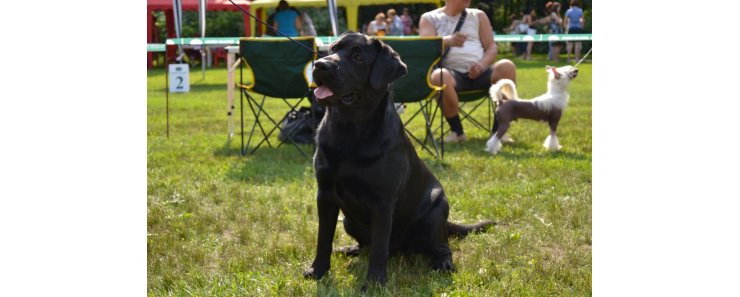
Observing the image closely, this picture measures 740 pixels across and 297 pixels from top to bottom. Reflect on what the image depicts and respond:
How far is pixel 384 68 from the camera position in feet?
9.84

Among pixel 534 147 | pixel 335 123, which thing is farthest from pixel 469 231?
pixel 534 147

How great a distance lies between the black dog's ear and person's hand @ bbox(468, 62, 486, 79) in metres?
4.48

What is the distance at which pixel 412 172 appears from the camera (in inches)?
132

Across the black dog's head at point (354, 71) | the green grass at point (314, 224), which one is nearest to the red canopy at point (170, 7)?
the green grass at point (314, 224)

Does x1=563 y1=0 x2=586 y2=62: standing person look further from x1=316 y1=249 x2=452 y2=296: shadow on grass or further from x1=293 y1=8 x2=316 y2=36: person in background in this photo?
x1=316 y1=249 x2=452 y2=296: shadow on grass

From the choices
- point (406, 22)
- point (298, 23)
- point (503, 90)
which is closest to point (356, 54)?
point (503, 90)

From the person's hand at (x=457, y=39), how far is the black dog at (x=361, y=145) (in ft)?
13.8

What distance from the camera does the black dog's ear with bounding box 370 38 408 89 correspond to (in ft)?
9.77

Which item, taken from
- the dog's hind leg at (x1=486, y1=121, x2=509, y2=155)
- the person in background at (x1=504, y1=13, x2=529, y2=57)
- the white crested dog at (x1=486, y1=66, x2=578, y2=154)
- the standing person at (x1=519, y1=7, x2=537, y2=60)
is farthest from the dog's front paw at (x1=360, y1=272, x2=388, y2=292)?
the person in background at (x1=504, y1=13, x2=529, y2=57)

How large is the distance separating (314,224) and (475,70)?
3.67 m

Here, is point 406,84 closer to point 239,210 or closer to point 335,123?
point 239,210

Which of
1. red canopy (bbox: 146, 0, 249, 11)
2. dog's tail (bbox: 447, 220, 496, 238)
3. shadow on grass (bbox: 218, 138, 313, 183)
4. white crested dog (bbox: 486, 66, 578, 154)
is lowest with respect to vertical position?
dog's tail (bbox: 447, 220, 496, 238)

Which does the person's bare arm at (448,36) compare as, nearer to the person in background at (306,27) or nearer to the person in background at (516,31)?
the person in background at (306,27)
